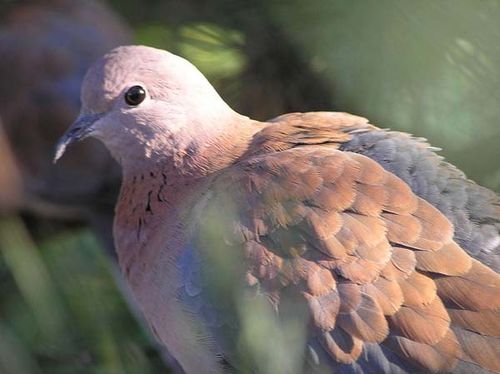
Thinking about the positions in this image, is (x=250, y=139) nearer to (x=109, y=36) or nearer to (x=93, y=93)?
(x=93, y=93)

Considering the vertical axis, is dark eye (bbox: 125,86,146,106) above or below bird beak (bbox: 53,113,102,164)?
above

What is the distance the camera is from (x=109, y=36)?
320 cm

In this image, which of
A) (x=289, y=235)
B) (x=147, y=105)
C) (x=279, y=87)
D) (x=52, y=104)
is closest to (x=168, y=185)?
(x=147, y=105)

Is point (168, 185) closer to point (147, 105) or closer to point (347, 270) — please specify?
point (147, 105)

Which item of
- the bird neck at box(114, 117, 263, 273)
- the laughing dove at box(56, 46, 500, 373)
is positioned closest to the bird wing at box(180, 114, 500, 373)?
the laughing dove at box(56, 46, 500, 373)

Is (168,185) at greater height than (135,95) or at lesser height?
lesser

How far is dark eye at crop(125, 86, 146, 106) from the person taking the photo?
2303 mm

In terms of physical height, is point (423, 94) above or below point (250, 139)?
above

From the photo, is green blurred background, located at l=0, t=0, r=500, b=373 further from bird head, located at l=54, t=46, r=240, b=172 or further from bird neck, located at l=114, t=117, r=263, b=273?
bird head, located at l=54, t=46, r=240, b=172

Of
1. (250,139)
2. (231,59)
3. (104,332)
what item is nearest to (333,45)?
(250,139)

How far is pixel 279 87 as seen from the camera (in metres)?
2.67

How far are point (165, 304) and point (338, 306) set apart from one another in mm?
395

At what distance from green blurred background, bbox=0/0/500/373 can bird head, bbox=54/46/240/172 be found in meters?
0.20

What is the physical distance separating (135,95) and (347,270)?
643mm
